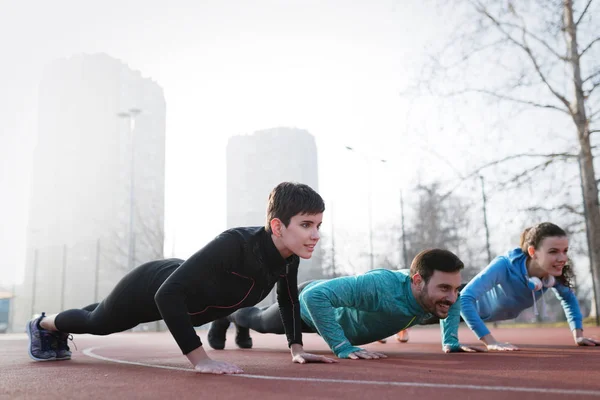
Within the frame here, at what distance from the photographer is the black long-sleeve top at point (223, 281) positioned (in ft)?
10.9

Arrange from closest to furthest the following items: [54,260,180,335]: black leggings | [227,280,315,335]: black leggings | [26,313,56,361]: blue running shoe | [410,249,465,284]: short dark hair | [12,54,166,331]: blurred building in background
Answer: [54,260,180,335]: black leggings → [410,249,465,284]: short dark hair → [26,313,56,361]: blue running shoe → [227,280,315,335]: black leggings → [12,54,166,331]: blurred building in background

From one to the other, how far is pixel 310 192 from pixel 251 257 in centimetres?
54

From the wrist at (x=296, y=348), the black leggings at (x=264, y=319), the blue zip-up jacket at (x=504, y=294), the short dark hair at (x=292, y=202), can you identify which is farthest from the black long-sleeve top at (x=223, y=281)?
the blue zip-up jacket at (x=504, y=294)

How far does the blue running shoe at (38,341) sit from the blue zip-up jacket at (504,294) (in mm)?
A: 3302

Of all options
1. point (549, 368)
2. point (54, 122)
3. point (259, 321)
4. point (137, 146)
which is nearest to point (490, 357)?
point (549, 368)

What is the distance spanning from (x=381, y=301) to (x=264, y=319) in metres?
1.40

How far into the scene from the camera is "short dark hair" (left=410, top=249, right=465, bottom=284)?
4.32 metres

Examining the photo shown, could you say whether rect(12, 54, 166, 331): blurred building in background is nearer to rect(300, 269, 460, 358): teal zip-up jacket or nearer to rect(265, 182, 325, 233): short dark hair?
rect(300, 269, 460, 358): teal zip-up jacket

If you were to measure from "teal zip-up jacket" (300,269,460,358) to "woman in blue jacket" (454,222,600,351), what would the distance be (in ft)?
1.20

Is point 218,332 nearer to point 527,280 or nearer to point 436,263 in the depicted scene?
point 436,263

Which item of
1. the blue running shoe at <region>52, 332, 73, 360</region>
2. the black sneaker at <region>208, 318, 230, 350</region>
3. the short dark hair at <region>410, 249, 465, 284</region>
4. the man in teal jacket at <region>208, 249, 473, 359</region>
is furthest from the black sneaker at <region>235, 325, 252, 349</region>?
the short dark hair at <region>410, 249, 465, 284</region>

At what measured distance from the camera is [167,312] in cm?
328

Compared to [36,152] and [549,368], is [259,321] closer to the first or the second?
[549,368]

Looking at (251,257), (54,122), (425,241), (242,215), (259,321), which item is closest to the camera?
(251,257)
